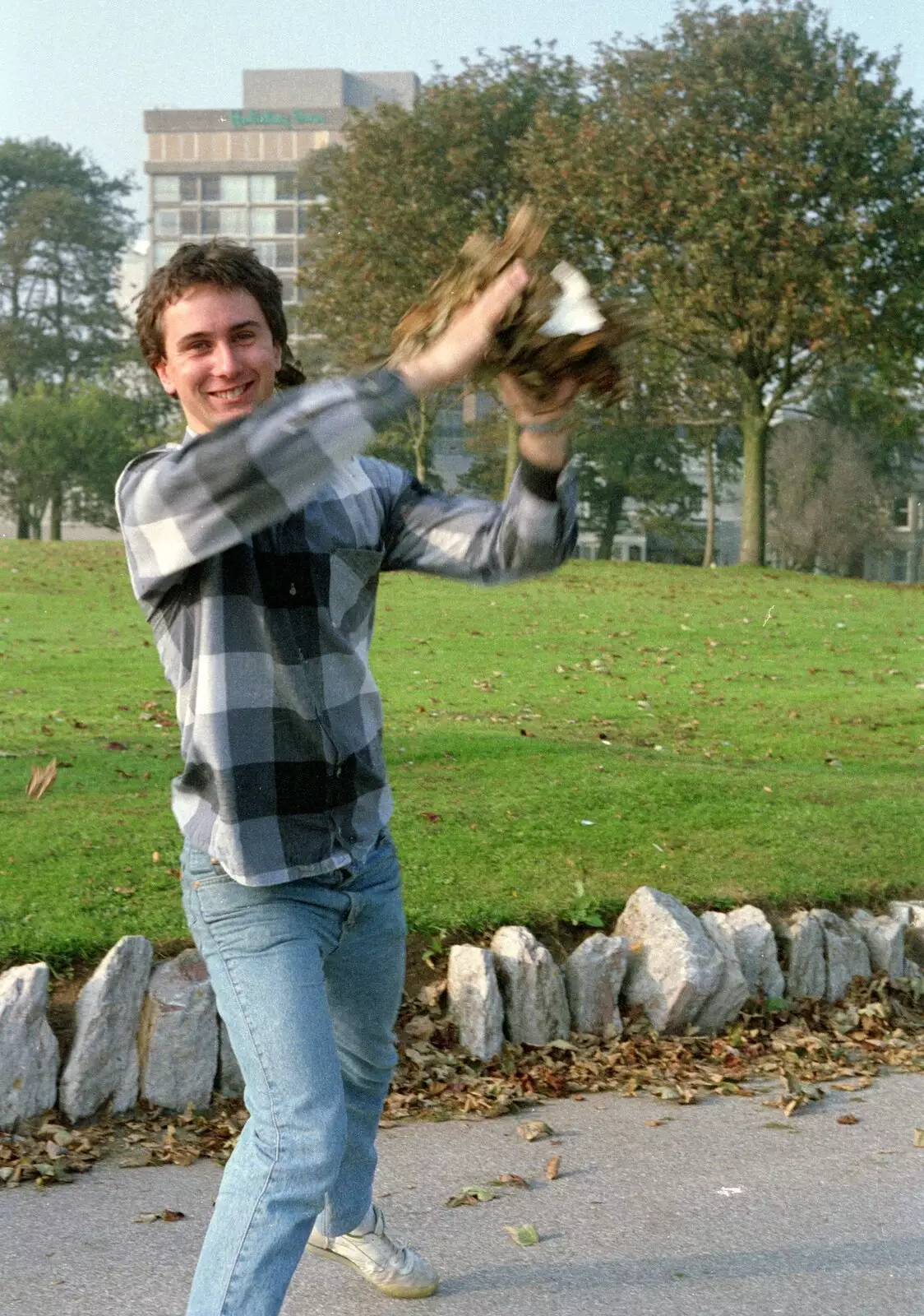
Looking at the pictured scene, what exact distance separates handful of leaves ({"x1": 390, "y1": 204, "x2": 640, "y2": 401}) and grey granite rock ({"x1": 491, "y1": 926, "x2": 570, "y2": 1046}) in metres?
3.21

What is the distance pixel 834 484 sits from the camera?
200ft

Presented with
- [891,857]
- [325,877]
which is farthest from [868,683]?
[325,877]

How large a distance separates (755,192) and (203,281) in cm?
2525

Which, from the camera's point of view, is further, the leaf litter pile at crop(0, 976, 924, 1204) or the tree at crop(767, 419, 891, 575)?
the tree at crop(767, 419, 891, 575)

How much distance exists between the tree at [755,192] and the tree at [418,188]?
3.33 m

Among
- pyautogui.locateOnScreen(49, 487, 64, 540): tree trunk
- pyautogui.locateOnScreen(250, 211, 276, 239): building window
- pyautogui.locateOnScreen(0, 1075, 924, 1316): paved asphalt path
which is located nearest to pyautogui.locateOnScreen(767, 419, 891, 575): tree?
pyautogui.locateOnScreen(49, 487, 64, 540): tree trunk

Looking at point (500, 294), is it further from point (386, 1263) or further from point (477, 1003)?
point (477, 1003)

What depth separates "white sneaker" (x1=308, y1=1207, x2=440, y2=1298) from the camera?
12.4ft

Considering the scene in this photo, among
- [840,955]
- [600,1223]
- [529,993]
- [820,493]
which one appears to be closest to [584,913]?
[529,993]

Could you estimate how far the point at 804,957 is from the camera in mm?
6320

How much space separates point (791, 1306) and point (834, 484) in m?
59.4

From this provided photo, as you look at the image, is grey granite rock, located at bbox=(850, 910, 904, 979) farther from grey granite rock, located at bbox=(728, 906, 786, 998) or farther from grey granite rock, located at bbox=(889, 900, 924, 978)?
grey granite rock, located at bbox=(728, 906, 786, 998)

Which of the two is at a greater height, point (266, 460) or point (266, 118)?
point (266, 118)

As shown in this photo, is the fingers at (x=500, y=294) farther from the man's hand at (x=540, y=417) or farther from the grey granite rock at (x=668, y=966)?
the grey granite rock at (x=668, y=966)
